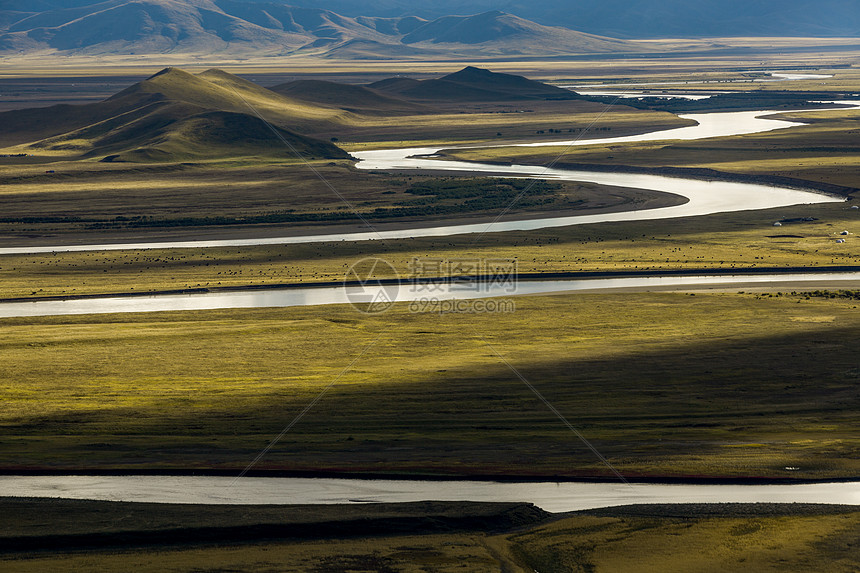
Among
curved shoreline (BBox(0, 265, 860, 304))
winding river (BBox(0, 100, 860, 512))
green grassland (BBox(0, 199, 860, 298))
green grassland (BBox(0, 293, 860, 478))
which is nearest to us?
winding river (BBox(0, 100, 860, 512))

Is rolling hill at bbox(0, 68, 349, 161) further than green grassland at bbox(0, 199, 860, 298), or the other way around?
rolling hill at bbox(0, 68, 349, 161)

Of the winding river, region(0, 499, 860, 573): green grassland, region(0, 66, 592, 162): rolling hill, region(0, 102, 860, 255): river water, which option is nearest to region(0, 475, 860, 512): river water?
the winding river

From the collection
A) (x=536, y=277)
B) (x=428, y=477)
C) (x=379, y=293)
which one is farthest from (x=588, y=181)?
(x=428, y=477)

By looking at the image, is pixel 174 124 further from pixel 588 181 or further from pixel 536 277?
pixel 536 277

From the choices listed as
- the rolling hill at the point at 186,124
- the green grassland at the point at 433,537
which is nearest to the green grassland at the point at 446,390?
the green grassland at the point at 433,537

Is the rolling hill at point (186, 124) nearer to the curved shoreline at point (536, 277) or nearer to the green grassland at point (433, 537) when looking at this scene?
the curved shoreline at point (536, 277)

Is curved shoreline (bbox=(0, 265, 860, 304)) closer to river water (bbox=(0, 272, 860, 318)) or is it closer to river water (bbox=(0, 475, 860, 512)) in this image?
river water (bbox=(0, 272, 860, 318))
